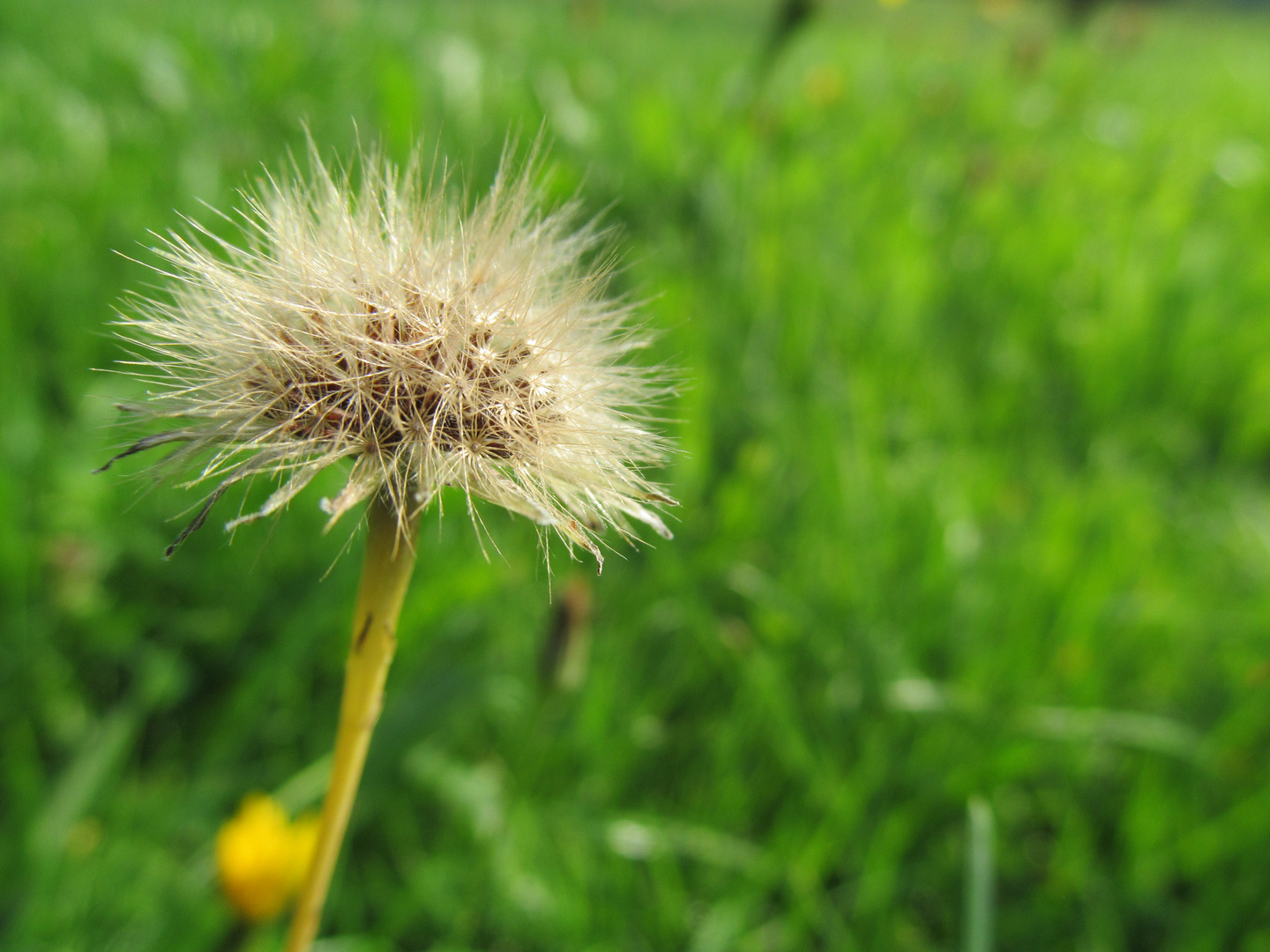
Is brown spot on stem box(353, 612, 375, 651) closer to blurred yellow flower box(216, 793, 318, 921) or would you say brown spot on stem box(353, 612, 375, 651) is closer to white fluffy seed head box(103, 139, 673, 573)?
white fluffy seed head box(103, 139, 673, 573)

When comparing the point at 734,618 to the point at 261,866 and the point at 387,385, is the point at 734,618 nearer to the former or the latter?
the point at 261,866

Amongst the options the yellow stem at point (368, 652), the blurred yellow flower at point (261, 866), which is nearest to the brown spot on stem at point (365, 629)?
the yellow stem at point (368, 652)

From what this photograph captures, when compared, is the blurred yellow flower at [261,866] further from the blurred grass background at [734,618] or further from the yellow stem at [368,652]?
the yellow stem at [368,652]

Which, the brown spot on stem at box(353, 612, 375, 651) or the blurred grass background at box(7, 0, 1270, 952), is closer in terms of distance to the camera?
the brown spot on stem at box(353, 612, 375, 651)

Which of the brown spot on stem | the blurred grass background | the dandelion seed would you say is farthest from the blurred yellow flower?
the brown spot on stem

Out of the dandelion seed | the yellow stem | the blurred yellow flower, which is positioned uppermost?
the dandelion seed

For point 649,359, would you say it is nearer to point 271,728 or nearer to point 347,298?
point 271,728
